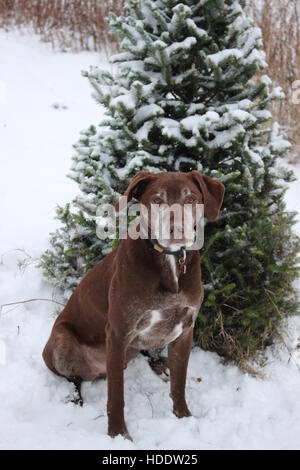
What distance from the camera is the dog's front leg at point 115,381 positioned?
8.18 feet

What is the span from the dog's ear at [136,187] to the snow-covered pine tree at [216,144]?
2.01 ft

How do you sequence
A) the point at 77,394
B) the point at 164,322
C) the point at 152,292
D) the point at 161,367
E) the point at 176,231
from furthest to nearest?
the point at 161,367 → the point at 77,394 → the point at 164,322 → the point at 152,292 → the point at 176,231

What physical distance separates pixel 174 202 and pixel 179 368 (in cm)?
114

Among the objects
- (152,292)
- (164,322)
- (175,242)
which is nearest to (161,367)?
(164,322)

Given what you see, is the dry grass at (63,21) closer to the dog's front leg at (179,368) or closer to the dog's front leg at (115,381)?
the dog's front leg at (179,368)

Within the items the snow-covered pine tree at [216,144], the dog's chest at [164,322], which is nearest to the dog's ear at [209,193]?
the dog's chest at [164,322]

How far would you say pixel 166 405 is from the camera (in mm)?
2975

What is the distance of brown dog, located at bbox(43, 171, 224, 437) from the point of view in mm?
2309

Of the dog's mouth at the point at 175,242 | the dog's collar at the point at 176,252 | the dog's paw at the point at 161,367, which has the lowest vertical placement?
the dog's paw at the point at 161,367

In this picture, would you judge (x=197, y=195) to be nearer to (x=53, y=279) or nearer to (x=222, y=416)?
(x=222, y=416)

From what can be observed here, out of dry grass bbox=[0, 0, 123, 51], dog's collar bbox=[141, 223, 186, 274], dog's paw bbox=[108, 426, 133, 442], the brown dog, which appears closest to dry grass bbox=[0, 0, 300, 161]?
dry grass bbox=[0, 0, 123, 51]

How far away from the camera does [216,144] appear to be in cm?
304

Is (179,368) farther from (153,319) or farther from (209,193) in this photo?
(209,193)
